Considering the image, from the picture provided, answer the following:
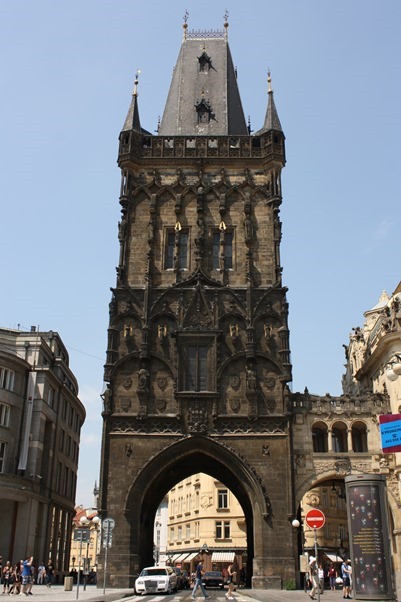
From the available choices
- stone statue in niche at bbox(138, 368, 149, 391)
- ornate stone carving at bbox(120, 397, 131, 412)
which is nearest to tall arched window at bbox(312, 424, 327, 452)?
stone statue in niche at bbox(138, 368, 149, 391)

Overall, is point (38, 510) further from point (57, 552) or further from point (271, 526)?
point (271, 526)

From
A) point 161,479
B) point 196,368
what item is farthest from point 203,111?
point 161,479

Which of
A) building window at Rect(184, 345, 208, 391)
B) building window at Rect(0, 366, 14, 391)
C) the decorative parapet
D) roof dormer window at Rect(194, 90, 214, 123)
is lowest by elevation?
building window at Rect(184, 345, 208, 391)

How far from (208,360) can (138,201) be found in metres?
11.3

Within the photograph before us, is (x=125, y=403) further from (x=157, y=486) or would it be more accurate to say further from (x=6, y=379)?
(x=6, y=379)

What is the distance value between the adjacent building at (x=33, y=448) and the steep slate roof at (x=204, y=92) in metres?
18.8

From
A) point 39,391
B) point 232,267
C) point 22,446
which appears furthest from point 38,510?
point 232,267

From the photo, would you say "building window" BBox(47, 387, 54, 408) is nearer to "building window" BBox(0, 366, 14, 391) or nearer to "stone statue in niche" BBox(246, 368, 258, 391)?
"building window" BBox(0, 366, 14, 391)

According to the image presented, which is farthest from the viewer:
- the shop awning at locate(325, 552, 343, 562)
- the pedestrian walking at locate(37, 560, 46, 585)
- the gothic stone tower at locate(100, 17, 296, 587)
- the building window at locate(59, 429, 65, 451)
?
the building window at locate(59, 429, 65, 451)

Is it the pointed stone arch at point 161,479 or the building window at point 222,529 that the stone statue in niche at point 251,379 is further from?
the building window at point 222,529

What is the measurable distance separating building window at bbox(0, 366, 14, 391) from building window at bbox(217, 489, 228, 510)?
83.9 ft

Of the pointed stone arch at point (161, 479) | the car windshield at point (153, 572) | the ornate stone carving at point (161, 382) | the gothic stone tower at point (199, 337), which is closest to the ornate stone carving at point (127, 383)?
the gothic stone tower at point (199, 337)

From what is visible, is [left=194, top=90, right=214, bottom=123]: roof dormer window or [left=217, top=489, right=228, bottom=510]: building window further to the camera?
[left=217, top=489, right=228, bottom=510]: building window

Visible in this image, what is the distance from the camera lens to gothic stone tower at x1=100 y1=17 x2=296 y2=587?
3362 cm
